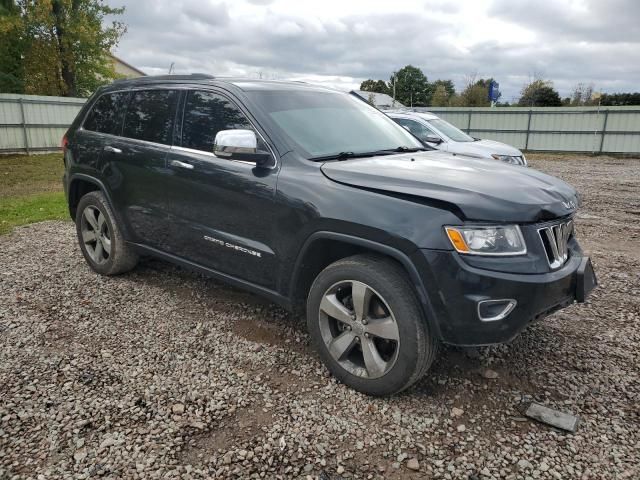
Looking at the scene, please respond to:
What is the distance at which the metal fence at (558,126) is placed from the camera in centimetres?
2045

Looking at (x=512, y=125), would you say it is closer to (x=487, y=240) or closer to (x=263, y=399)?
(x=487, y=240)

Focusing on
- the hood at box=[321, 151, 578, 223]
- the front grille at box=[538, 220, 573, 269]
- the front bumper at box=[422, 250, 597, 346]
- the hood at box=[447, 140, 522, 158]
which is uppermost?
the hood at box=[321, 151, 578, 223]

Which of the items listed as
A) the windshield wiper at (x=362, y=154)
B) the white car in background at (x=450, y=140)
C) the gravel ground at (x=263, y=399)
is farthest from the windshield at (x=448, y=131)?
the windshield wiper at (x=362, y=154)

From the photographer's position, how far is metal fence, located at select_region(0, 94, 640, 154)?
58.1 feet

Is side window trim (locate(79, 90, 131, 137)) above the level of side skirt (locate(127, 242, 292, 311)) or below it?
above

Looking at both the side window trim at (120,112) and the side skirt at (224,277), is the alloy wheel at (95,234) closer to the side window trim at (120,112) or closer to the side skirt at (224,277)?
the side skirt at (224,277)

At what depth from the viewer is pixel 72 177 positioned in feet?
16.4

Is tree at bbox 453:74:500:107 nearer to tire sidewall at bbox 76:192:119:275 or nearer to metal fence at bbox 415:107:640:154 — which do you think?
metal fence at bbox 415:107:640:154

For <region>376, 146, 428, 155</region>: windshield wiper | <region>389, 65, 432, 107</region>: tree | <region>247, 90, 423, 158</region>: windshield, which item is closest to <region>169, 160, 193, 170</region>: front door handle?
<region>247, 90, 423, 158</region>: windshield

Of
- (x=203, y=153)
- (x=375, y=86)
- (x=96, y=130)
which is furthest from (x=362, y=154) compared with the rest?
(x=375, y=86)

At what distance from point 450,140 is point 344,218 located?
24.8 feet

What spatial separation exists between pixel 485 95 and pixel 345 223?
4563 cm

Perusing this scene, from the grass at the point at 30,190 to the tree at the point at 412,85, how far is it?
62.2m

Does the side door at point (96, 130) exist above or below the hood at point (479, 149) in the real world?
above
